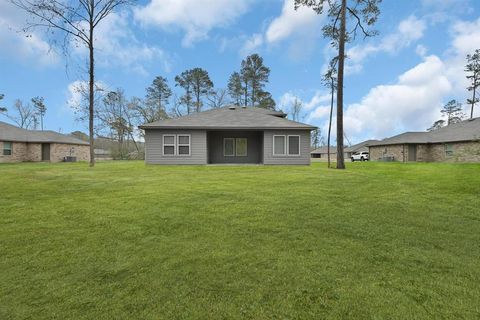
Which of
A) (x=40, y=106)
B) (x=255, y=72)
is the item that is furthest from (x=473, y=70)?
(x=40, y=106)

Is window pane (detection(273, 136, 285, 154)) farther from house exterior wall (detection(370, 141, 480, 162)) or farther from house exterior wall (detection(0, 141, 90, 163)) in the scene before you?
house exterior wall (detection(0, 141, 90, 163))

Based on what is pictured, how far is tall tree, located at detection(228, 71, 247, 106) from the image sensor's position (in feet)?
129

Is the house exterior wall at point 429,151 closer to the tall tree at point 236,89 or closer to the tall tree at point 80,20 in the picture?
the tall tree at point 236,89

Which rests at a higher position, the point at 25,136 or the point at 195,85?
the point at 195,85

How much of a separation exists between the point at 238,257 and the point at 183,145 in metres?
14.3

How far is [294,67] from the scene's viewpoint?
933 inches

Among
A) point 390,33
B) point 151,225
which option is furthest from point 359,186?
point 390,33

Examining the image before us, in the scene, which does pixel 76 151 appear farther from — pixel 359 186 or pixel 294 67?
pixel 359 186

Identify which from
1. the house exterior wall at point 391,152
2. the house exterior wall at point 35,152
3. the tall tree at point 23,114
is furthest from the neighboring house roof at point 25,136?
the house exterior wall at point 391,152

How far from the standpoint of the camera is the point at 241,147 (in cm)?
1886

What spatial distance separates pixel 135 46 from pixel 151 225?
16800 mm

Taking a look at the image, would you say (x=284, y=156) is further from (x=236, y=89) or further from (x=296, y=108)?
(x=296, y=108)

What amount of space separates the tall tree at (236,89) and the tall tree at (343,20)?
2320cm

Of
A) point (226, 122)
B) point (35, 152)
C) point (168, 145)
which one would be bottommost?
point (35, 152)
